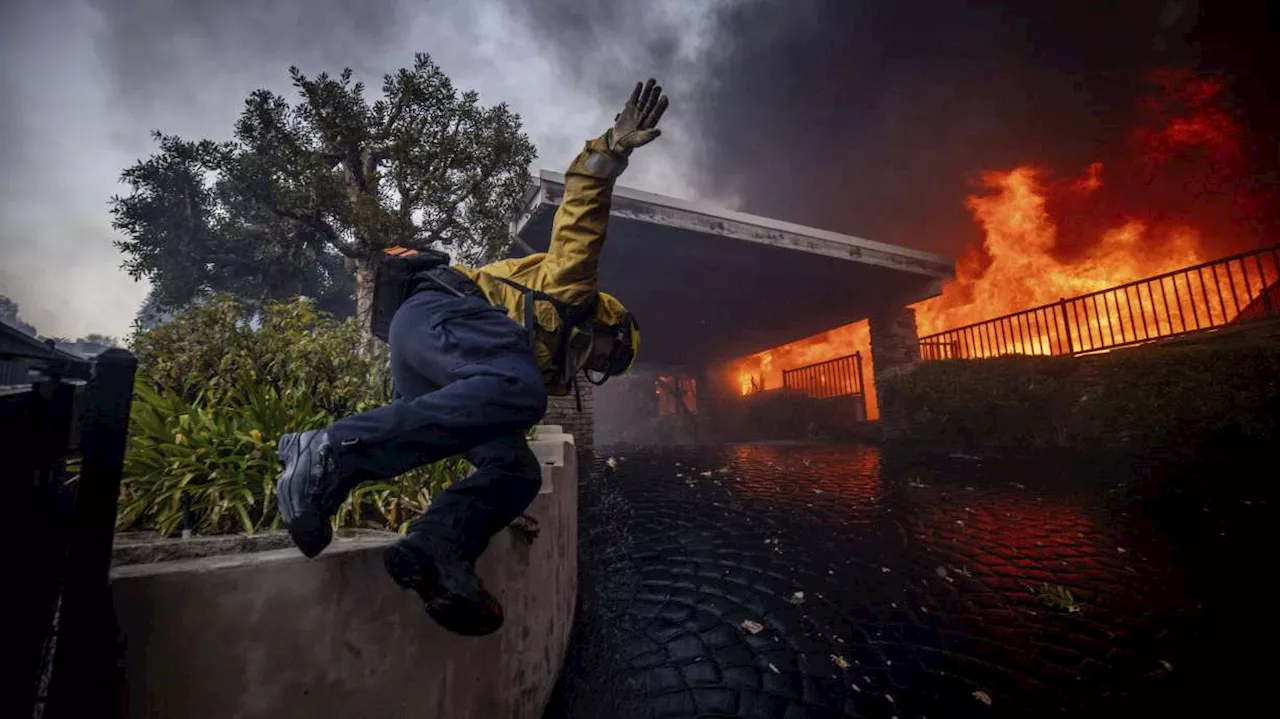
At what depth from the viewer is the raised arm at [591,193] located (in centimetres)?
175

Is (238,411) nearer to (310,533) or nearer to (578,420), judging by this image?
(310,533)

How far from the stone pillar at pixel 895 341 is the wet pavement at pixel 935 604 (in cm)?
595

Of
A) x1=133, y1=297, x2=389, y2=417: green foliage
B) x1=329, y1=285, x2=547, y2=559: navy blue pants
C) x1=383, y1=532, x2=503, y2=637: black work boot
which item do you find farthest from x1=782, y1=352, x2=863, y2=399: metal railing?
x1=383, y1=532, x2=503, y2=637: black work boot

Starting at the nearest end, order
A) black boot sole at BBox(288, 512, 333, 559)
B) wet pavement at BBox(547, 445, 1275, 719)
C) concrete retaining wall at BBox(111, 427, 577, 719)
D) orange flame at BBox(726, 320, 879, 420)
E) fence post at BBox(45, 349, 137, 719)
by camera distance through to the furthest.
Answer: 1. fence post at BBox(45, 349, 137, 719)
2. concrete retaining wall at BBox(111, 427, 577, 719)
3. black boot sole at BBox(288, 512, 333, 559)
4. wet pavement at BBox(547, 445, 1275, 719)
5. orange flame at BBox(726, 320, 879, 420)

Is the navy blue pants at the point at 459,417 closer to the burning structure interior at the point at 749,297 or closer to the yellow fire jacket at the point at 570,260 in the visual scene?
the yellow fire jacket at the point at 570,260

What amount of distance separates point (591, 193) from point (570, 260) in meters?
0.27

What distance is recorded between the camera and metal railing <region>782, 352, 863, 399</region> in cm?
1345

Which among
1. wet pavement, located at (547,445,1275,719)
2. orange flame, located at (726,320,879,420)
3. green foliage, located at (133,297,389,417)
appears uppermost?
orange flame, located at (726,320,879,420)

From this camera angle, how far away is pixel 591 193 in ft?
5.78

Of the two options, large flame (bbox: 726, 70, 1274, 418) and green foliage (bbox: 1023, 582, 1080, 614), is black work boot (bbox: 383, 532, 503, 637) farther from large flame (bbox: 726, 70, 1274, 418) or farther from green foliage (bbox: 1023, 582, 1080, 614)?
large flame (bbox: 726, 70, 1274, 418)

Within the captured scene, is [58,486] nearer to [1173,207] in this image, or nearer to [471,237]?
[471,237]

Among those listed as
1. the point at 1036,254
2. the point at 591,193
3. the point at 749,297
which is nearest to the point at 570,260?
the point at 591,193

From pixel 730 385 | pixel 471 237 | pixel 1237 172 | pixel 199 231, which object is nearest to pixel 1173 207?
pixel 1237 172

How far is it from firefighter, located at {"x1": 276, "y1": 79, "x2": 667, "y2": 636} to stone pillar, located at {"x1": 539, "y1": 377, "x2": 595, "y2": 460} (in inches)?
231
